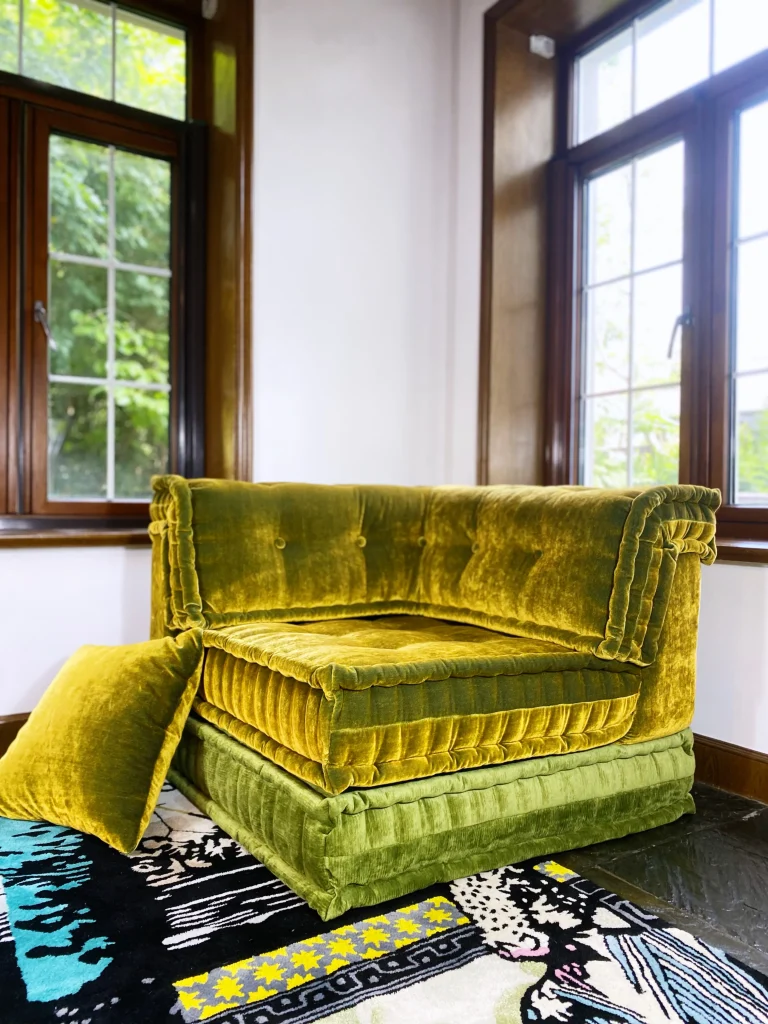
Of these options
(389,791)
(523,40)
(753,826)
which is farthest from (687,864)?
(523,40)

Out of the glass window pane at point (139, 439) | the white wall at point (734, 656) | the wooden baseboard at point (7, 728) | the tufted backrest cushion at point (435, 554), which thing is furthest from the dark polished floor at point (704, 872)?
the glass window pane at point (139, 439)

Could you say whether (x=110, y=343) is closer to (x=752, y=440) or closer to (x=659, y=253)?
(x=659, y=253)

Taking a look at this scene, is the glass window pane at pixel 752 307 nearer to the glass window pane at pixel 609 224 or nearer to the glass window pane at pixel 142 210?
the glass window pane at pixel 609 224

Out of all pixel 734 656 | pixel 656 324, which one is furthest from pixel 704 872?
pixel 656 324

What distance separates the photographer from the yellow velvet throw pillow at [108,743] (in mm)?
1812

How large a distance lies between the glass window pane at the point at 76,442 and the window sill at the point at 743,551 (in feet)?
6.97

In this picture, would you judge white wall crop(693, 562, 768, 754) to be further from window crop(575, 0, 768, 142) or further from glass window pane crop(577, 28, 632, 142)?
glass window pane crop(577, 28, 632, 142)

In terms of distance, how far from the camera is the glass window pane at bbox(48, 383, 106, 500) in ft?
9.08

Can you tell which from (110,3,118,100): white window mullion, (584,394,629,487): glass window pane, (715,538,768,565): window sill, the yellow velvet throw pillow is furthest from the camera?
(584,394,629,487): glass window pane

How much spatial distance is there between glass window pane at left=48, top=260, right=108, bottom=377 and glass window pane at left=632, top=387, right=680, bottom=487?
1.99 meters

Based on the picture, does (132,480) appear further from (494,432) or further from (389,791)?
(389,791)

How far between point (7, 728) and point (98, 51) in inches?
94.4

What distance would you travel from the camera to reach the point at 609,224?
10.1ft

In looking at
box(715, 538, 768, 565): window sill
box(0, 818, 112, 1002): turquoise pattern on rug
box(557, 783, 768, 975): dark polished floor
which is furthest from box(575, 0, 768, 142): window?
box(0, 818, 112, 1002): turquoise pattern on rug
